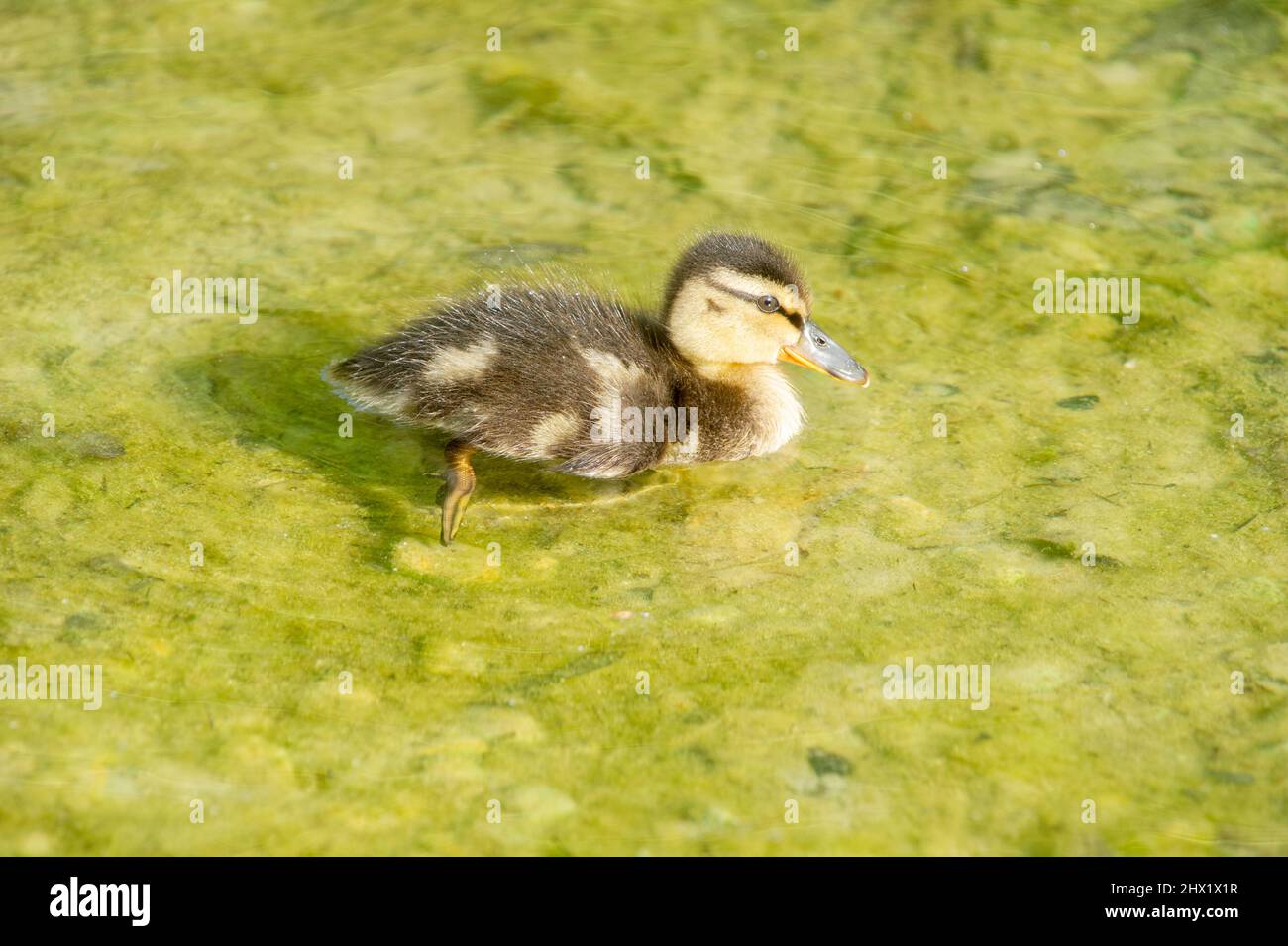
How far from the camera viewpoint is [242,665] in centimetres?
264

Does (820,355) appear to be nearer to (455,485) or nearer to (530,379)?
(530,379)

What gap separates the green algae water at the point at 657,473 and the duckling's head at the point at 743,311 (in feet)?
0.62

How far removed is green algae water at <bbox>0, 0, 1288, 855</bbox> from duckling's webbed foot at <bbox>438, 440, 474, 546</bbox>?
0.05 metres

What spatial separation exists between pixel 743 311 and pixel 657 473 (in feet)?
1.31

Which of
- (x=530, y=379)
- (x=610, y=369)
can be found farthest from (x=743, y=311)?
(x=530, y=379)

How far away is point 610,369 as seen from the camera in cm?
321

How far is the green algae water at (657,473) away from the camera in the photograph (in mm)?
2426

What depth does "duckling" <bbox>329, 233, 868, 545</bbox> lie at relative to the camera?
3.19 metres

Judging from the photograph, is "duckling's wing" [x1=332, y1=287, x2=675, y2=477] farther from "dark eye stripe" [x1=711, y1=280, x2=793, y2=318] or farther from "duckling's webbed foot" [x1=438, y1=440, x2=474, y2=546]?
"dark eye stripe" [x1=711, y1=280, x2=793, y2=318]

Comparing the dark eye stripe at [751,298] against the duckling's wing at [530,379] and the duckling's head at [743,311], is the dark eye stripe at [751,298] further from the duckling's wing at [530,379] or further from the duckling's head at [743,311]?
the duckling's wing at [530,379]

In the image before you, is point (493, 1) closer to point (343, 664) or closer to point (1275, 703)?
point (343, 664)

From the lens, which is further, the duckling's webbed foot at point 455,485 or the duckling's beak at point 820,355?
the duckling's beak at point 820,355

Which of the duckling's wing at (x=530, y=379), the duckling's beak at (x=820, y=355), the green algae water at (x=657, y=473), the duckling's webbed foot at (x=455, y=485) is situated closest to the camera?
the green algae water at (x=657, y=473)

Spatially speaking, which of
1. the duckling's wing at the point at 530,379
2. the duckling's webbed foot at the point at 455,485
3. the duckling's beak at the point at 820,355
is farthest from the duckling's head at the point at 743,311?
the duckling's webbed foot at the point at 455,485
